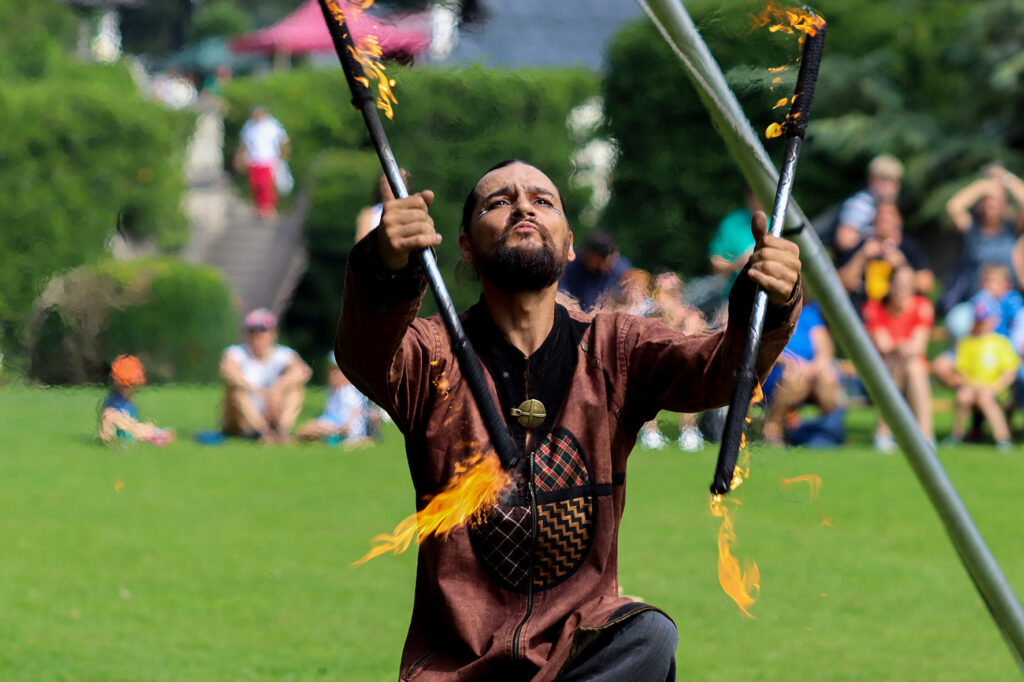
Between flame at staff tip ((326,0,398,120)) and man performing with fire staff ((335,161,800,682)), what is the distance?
312 mm

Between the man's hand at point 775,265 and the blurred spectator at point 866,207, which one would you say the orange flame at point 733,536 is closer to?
the man's hand at point 775,265

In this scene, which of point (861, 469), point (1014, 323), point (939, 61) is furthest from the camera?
point (939, 61)

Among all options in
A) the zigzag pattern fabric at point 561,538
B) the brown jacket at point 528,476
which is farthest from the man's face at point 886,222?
the zigzag pattern fabric at point 561,538

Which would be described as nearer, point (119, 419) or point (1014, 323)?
point (119, 419)

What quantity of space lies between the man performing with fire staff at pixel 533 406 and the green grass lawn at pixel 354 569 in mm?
350

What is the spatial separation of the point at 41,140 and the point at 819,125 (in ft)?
29.6

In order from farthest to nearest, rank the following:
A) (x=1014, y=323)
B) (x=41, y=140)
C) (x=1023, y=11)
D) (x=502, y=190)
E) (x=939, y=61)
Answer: (x=939, y=61) < (x=1023, y=11) < (x=41, y=140) < (x=1014, y=323) < (x=502, y=190)

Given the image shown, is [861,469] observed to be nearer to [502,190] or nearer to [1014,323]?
[1014,323]

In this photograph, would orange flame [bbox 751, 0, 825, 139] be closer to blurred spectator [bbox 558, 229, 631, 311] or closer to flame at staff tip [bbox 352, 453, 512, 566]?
flame at staff tip [bbox 352, 453, 512, 566]

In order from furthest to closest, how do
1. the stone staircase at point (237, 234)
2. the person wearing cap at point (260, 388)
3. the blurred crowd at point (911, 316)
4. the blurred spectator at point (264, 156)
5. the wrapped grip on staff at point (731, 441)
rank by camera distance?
the stone staircase at point (237, 234), the blurred spectator at point (264, 156), the person wearing cap at point (260, 388), the blurred crowd at point (911, 316), the wrapped grip on staff at point (731, 441)

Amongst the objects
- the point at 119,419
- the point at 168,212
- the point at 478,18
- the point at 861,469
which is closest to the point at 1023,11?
the point at 861,469

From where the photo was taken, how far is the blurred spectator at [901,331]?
995 cm

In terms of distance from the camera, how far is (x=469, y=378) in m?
3.05

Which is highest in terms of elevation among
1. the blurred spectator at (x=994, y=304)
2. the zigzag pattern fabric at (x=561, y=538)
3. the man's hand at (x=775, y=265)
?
the man's hand at (x=775, y=265)
